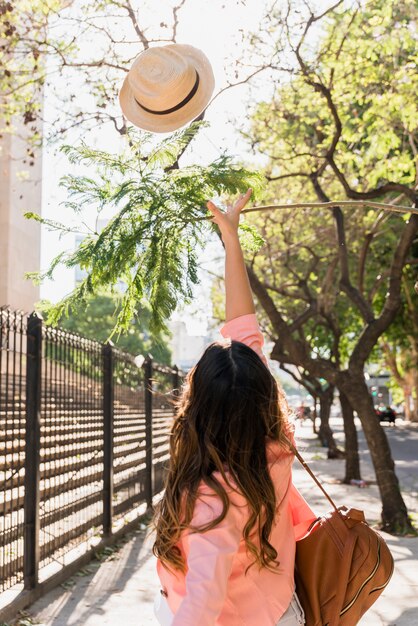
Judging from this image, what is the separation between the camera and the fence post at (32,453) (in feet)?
23.3

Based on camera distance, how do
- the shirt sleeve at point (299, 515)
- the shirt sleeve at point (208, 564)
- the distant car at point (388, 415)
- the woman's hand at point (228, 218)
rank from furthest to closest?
the distant car at point (388, 415)
the woman's hand at point (228, 218)
the shirt sleeve at point (299, 515)
the shirt sleeve at point (208, 564)

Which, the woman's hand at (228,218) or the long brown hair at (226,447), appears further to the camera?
the woman's hand at (228,218)

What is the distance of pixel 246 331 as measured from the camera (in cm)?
274

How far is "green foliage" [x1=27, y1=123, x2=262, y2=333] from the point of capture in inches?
135

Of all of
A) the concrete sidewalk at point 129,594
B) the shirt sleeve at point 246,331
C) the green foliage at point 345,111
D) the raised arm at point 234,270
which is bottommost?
the concrete sidewalk at point 129,594

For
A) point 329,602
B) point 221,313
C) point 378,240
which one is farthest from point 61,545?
point 221,313

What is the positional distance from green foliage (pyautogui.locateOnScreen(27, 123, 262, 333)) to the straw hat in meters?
0.19

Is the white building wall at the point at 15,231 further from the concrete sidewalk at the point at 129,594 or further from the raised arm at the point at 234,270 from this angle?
the raised arm at the point at 234,270

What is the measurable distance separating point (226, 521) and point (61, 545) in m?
6.67

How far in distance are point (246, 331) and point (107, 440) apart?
25.9ft

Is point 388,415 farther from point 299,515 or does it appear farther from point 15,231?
point 299,515

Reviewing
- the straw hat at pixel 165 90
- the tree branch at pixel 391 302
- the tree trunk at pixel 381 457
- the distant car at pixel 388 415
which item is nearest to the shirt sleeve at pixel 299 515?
the straw hat at pixel 165 90

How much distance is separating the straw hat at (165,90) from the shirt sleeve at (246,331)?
105 cm

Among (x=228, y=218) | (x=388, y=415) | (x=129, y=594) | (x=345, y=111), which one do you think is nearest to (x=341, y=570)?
(x=228, y=218)
